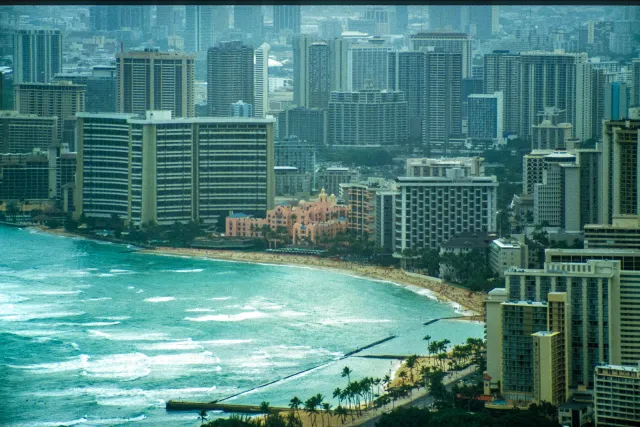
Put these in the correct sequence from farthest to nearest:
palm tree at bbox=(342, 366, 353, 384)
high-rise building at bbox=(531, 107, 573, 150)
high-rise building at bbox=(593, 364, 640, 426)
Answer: high-rise building at bbox=(531, 107, 573, 150) < palm tree at bbox=(342, 366, 353, 384) < high-rise building at bbox=(593, 364, 640, 426)

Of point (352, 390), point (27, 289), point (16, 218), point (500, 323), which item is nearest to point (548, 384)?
point (500, 323)

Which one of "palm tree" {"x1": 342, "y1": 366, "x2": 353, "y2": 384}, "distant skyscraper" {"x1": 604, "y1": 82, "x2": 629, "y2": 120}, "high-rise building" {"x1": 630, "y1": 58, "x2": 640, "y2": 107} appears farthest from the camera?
"distant skyscraper" {"x1": 604, "y1": 82, "x2": 629, "y2": 120}

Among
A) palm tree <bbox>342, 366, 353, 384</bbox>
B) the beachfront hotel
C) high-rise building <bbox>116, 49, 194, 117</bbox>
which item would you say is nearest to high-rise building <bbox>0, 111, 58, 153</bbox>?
high-rise building <bbox>116, 49, 194, 117</bbox>

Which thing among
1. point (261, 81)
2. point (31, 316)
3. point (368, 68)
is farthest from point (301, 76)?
point (31, 316)

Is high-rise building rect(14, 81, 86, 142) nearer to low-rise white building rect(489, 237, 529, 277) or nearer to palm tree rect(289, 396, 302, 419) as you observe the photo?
low-rise white building rect(489, 237, 529, 277)

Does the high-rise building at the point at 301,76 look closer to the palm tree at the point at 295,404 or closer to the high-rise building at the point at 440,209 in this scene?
the high-rise building at the point at 440,209

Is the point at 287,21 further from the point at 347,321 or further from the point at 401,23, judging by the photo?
the point at 347,321

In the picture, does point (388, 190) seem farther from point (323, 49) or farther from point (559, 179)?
point (323, 49)
